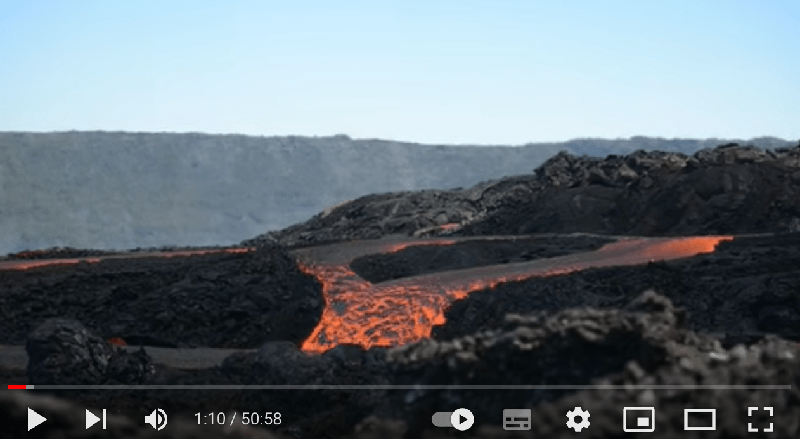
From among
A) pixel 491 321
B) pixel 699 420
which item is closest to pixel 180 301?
pixel 491 321

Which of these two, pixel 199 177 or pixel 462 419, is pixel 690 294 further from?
pixel 199 177

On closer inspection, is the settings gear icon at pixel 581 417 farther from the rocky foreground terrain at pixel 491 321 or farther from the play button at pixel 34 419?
the play button at pixel 34 419

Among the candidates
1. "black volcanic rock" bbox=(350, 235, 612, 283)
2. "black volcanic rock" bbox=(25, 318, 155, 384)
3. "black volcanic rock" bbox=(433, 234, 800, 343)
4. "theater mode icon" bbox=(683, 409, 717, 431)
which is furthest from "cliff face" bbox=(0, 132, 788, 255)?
"theater mode icon" bbox=(683, 409, 717, 431)

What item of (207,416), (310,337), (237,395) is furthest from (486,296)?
(207,416)
